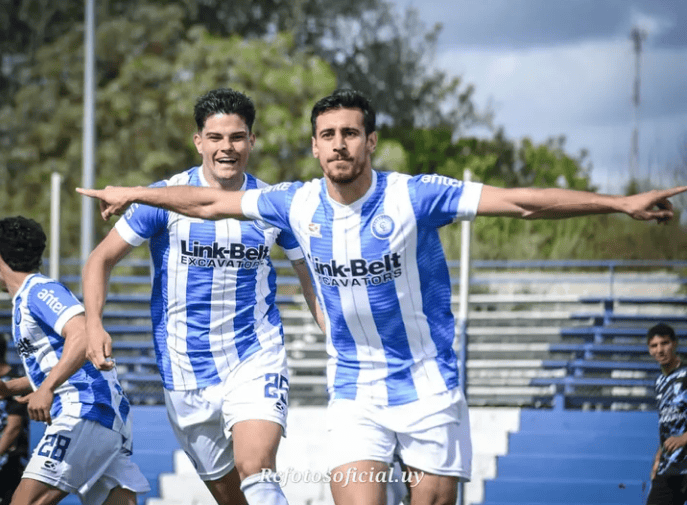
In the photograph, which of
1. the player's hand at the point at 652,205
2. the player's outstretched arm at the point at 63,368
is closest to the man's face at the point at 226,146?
the player's outstretched arm at the point at 63,368

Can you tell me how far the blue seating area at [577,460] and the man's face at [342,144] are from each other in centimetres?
596

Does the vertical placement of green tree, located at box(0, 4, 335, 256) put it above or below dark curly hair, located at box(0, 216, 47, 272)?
above

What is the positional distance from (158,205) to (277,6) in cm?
2505

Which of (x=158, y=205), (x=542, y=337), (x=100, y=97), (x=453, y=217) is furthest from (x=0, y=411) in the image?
(x=100, y=97)

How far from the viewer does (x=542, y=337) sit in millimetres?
11992

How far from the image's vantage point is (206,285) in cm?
515

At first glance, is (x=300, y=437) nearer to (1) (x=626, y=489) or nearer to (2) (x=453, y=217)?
(1) (x=626, y=489)

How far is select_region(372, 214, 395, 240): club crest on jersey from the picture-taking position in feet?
13.6

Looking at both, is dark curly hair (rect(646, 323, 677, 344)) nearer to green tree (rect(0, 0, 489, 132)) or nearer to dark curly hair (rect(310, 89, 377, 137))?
dark curly hair (rect(310, 89, 377, 137))

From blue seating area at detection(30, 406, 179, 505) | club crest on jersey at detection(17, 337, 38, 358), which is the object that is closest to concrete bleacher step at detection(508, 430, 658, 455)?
blue seating area at detection(30, 406, 179, 505)

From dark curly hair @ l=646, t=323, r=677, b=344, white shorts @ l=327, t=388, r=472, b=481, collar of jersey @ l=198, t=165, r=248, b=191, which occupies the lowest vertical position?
white shorts @ l=327, t=388, r=472, b=481

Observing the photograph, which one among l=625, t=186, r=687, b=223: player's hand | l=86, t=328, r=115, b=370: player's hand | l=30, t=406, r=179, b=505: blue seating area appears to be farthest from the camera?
l=30, t=406, r=179, b=505: blue seating area

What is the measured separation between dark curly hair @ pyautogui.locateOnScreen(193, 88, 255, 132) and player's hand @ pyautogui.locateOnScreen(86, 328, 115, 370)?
1.27 m

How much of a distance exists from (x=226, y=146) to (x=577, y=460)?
604 centimetres
